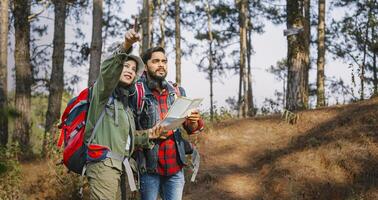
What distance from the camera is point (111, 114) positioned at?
131 inches

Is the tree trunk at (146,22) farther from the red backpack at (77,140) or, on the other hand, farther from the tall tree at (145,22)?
the red backpack at (77,140)

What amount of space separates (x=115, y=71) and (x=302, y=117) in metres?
7.10

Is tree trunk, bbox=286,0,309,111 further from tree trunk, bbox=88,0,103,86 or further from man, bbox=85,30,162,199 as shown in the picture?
man, bbox=85,30,162,199

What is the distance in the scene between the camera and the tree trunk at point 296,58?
1005 centimetres

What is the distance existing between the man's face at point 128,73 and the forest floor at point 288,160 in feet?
14.0

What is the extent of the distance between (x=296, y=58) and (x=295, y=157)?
2.83 m

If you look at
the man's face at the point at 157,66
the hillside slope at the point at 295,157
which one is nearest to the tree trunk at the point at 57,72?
the hillside slope at the point at 295,157

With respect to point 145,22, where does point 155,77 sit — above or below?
below

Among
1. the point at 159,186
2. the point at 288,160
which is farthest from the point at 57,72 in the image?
the point at 159,186

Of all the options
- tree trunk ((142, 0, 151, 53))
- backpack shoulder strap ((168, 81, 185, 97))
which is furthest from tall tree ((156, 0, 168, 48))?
backpack shoulder strap ((168, 81, 185, 97))

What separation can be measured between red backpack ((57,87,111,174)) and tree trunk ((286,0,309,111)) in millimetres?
7407

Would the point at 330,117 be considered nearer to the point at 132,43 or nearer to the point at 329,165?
the point at 329,165

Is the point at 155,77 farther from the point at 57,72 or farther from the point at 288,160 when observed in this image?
the point at 57,72

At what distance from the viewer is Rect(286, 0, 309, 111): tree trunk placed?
396 inches
